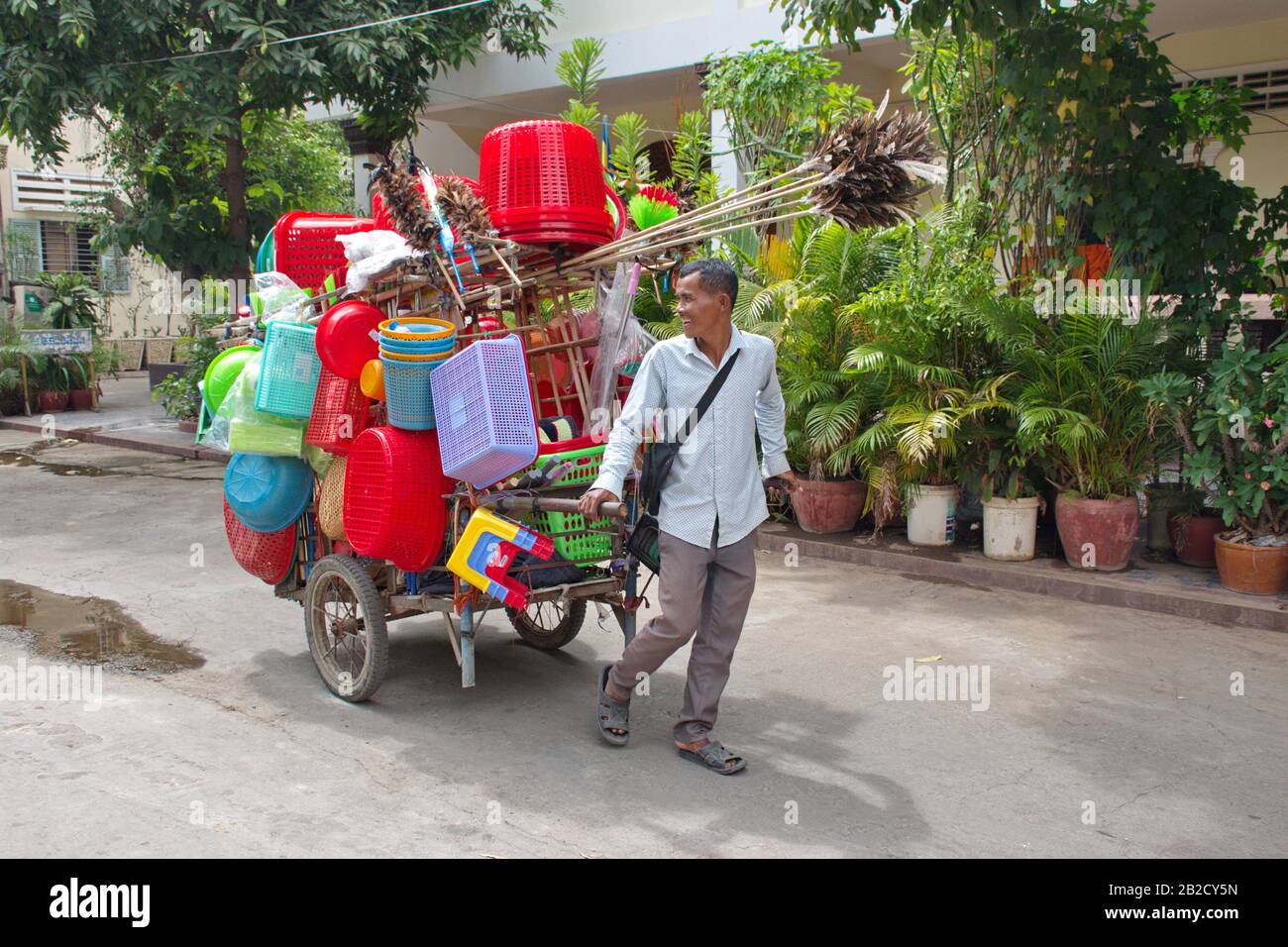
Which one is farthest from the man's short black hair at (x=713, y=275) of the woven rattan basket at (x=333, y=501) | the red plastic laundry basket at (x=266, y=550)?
the red plastic laundry basket at (x=266, y=550)

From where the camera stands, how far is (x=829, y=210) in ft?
16.0

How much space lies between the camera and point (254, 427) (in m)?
5.57

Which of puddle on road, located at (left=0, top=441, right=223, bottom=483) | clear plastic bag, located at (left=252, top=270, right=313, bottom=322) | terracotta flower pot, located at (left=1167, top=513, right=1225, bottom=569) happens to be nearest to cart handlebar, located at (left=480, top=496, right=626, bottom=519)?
clear plastic bag, located at (left=252, top=270, right=313, bottom=322)

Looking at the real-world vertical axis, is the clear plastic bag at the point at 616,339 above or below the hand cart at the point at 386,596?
above

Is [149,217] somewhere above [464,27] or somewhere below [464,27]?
below

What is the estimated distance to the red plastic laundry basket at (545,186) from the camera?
16.9ft

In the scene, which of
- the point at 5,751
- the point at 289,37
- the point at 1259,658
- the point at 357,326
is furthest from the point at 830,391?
the point at 289,37

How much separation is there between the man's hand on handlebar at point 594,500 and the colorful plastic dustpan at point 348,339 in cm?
148

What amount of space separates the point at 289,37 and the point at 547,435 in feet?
29.7

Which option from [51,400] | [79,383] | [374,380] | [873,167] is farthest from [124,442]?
[873,167]

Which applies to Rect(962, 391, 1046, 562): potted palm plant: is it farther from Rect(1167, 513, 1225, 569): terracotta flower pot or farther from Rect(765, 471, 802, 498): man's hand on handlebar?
Rect(765, 471, 802, 498): man's hand on handlebar

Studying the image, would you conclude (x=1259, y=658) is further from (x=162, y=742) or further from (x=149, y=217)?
(x=149, y=217)

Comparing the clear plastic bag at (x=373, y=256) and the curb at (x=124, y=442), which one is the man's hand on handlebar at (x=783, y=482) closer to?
the clear plastic bag at (x=373, y=256)

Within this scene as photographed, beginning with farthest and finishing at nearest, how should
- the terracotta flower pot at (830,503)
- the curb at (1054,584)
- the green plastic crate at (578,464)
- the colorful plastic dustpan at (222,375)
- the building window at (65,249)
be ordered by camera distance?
1. the building window at (65,249)
2. the terracotta flower pot at (830,503)
3. the curb at (1054,584)
4. the colorful plastic dustpan at (222,375)
5. the green plastic crate at (578,464)
